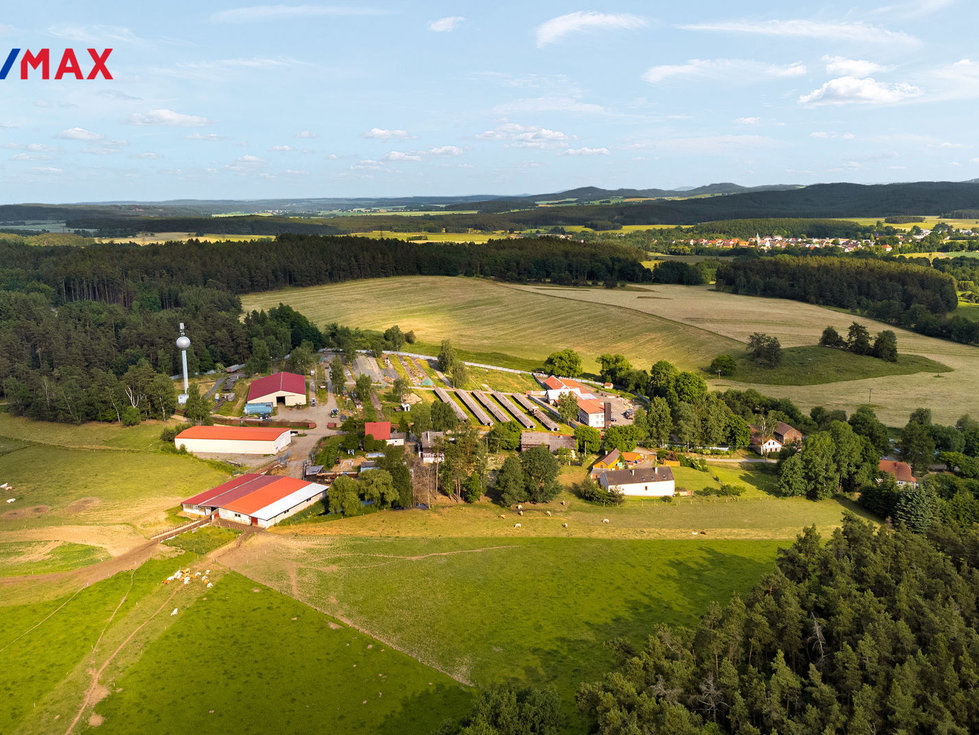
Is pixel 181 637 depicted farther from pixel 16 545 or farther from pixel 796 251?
pixel 796 251

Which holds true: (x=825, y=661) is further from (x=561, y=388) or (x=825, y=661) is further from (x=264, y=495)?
(x=561, y=388)

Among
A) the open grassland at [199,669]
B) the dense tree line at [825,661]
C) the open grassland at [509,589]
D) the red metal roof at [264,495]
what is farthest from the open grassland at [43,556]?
the dense tree line at [825,661]

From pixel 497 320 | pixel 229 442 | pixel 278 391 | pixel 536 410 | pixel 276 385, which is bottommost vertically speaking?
pixel 536 410

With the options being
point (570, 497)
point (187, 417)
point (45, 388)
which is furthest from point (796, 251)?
point (45, 388)

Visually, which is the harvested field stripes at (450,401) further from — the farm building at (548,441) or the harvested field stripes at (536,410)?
the farm building at (548,441)

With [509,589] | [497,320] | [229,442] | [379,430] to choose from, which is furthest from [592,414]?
[497,320]

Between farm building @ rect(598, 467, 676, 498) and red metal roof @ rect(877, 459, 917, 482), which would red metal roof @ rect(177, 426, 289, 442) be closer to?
farm building @ rect(598, 467, 676, 498)
